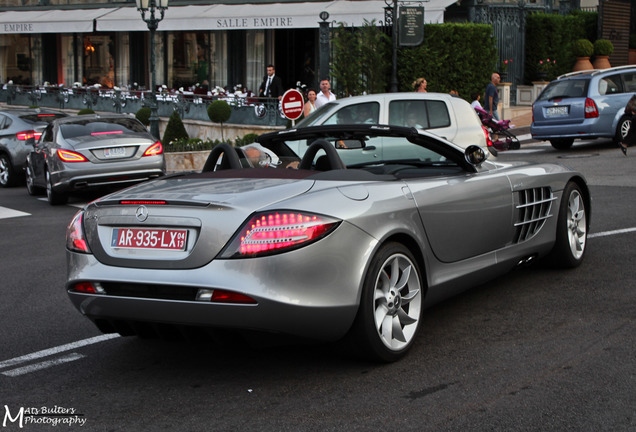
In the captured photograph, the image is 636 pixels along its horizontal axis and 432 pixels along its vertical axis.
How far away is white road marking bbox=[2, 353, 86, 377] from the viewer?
5.17 metres

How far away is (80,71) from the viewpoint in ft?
129

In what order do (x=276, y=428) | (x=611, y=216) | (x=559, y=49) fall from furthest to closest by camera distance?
(x=559, y=49)
(x=611, y=216)
(x=276, y=428)

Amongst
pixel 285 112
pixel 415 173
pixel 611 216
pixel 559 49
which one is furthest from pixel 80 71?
pixel 415 173

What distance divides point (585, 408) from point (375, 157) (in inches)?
115

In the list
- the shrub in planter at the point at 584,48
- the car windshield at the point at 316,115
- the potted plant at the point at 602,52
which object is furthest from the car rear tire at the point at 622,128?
the potted plant at the point at 602,52

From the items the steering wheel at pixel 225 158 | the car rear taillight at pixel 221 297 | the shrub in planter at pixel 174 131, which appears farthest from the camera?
the shrub in planter at pixel 174 131

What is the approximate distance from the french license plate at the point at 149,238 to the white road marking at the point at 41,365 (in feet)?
3.01

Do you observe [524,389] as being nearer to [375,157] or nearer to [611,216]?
[375,157]

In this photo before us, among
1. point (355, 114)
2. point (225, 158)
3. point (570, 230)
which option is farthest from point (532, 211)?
point (355, 114)

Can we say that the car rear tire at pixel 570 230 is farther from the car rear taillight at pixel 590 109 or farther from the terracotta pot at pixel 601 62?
the terracotta pot at pixel 601 62

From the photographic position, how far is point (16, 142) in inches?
732

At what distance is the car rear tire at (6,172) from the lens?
18453 millimetres

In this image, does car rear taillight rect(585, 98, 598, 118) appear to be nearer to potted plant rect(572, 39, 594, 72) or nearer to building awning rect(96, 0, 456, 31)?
building awning rect(96, 0, 456, 31)

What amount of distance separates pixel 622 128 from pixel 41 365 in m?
17.0
